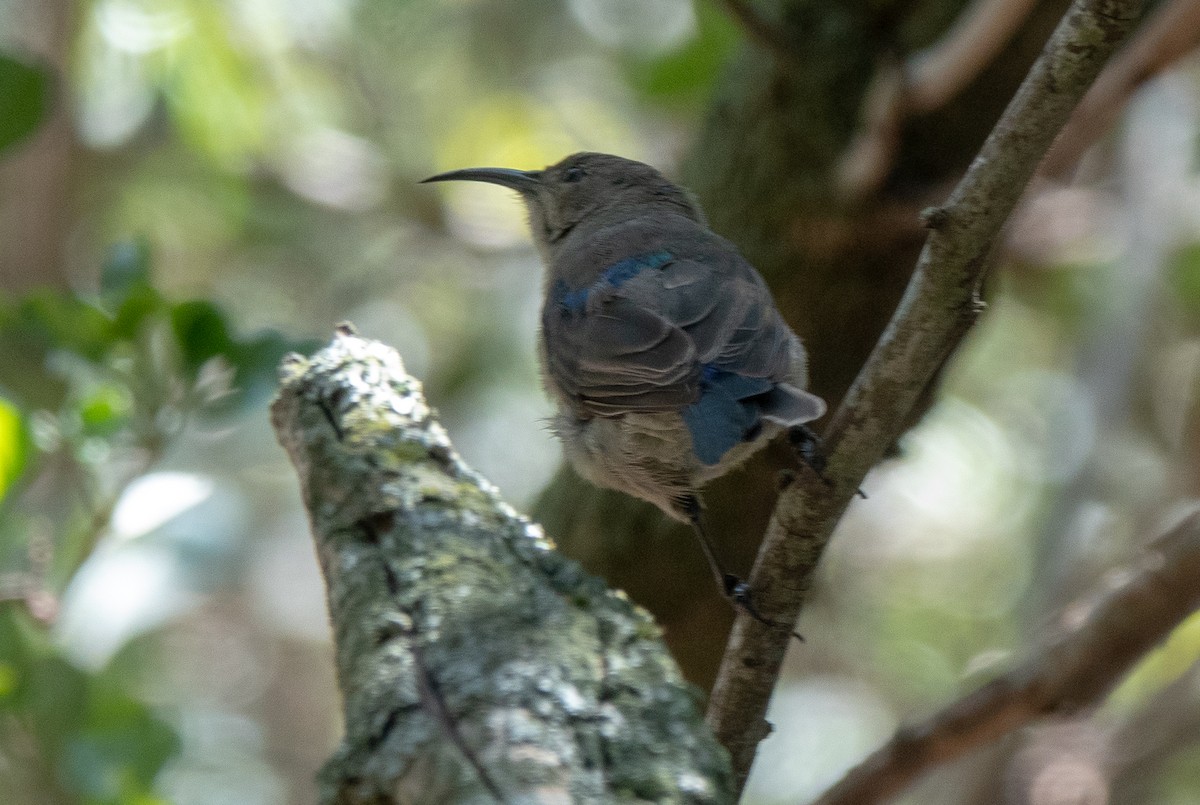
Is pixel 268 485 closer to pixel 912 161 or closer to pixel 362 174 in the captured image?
pixel 362 174

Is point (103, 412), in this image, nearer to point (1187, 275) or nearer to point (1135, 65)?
point (1135, 65)

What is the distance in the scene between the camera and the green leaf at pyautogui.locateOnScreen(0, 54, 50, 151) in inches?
142

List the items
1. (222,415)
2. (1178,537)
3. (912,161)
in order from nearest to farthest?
(1178,537), (222,415), (912,161)

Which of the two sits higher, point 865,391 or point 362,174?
point 362,174

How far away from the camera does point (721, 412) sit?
10.00 feet

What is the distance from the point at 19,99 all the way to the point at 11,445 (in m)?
1.06

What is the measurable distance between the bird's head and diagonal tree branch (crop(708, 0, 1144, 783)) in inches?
86.6

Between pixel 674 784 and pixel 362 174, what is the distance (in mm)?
5279

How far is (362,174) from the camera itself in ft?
21.9

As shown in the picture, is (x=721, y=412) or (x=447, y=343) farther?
(x=447, y=343)

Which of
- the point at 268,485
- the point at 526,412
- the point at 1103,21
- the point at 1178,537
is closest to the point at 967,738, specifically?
the point at 1178,537

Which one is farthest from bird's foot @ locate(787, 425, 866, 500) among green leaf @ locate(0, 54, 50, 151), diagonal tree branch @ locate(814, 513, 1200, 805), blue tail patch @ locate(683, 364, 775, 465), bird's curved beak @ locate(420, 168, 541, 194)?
bird's curved beak @ locate(420, 168, 541, 194)

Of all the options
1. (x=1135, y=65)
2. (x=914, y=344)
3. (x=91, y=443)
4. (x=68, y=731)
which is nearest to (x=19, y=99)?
(x=91, y=443)

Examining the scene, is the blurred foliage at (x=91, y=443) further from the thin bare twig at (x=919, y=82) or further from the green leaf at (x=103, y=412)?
the thin bare twig at (x=919, y=82)
